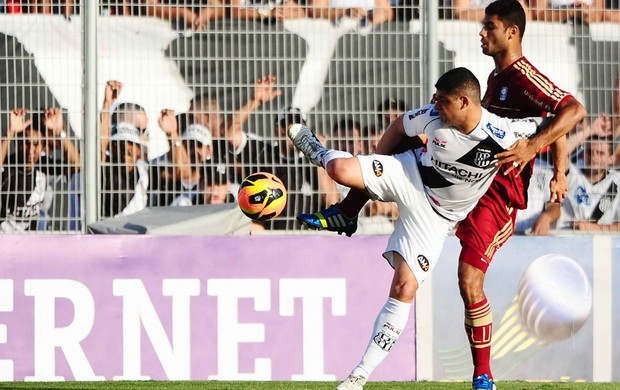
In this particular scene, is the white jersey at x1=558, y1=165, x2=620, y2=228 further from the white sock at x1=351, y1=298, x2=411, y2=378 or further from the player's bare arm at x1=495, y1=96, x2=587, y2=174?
the white sock at x1=351, y1=298, x2=411, y2=378

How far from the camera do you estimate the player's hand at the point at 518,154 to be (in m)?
8.48

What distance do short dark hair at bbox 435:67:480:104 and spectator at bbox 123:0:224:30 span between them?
3916 mm

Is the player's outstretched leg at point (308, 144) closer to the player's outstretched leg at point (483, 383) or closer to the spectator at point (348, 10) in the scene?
the player's outstretched leg at point (483, 383)

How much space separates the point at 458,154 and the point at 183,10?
13.6 ft

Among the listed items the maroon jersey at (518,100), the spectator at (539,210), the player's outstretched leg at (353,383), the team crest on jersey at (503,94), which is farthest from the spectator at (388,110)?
the player's outstretched leg at (353,383)

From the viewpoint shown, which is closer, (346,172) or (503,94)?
(346,172)

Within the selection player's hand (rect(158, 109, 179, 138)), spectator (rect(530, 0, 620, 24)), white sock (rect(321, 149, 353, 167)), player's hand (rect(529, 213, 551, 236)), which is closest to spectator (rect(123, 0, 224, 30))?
player's hand (rect(158, 109, 179, 138))

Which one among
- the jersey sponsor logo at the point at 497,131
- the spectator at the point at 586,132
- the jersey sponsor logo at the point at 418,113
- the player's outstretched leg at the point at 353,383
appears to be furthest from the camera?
the spectator at the point at 586,132

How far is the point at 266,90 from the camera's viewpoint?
11.9 m

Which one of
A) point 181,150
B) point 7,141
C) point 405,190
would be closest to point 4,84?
point 7,141

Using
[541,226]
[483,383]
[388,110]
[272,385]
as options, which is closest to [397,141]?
[483,383]

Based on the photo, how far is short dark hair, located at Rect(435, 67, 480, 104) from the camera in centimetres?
832

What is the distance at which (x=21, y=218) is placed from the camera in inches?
467

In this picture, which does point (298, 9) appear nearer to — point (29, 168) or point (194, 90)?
point (194, 90)
